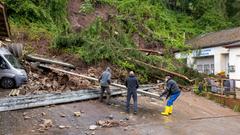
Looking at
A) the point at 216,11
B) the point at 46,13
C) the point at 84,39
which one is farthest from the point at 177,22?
the point at 84,39

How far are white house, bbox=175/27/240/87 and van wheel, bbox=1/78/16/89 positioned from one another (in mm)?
13313

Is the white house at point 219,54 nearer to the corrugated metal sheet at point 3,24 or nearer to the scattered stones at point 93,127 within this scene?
the corrugated metal sheet at point 3,24

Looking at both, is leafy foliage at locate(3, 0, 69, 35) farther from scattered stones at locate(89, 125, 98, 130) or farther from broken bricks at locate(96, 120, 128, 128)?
scattered stones at locate(89, 125, 98, 130)

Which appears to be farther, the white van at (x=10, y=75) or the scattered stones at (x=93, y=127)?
the white van at (x=10, y=75)

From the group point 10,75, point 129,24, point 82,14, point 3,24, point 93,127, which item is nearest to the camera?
point 93,127

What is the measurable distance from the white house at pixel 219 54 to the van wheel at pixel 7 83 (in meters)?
13.3

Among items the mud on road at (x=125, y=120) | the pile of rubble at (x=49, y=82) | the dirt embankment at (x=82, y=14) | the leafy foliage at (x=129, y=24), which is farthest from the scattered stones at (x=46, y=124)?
the dirt embankment at (x=82, y=14)

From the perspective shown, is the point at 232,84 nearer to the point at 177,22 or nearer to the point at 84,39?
the point at 84,39

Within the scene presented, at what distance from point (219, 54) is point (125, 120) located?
1825 cm

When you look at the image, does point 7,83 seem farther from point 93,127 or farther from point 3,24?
point 93,127

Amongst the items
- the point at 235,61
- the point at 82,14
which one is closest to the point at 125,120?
the point at 235,61

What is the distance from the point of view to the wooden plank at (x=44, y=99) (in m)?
14.6

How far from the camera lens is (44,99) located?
1560 centimetres

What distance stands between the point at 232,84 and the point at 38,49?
12.6 meters
